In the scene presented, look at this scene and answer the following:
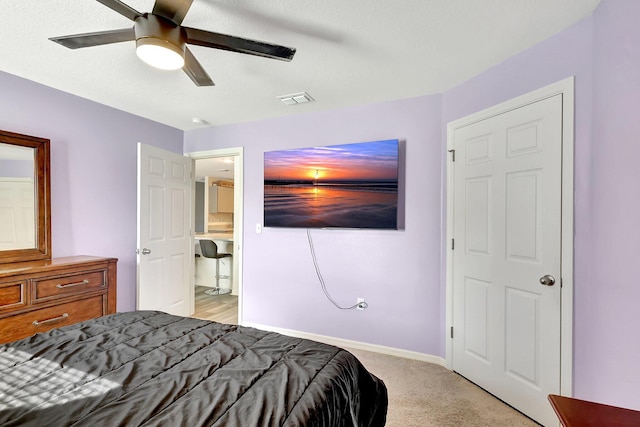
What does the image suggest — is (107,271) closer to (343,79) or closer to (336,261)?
(336,261)

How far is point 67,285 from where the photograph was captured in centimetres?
233

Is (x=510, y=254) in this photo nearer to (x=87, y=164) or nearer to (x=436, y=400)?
(x=436, y=400)

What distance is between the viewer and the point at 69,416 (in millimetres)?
884

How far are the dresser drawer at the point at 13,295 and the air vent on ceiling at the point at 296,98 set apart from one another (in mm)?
2414

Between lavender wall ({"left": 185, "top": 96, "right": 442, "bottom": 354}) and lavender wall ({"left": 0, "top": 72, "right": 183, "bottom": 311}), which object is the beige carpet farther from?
lavender wall ({"left": 0, "top": 72, "right": 183, "bottom": 311})

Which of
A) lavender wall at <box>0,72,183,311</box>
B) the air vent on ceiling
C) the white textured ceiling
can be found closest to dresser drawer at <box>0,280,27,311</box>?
lavender wall at <box>0,72,183,311</box>

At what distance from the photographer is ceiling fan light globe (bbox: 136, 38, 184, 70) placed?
1352mm

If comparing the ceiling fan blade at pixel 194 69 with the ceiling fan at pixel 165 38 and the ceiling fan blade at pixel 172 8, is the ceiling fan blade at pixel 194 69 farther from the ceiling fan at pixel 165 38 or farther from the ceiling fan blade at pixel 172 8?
the ceiling fan blade at pixel 172 8

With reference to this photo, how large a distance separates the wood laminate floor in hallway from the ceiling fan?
3.02m

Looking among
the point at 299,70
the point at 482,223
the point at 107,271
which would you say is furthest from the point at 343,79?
the point at 107,271

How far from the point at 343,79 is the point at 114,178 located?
250 centimetres

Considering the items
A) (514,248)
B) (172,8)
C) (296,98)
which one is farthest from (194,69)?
(514,248)

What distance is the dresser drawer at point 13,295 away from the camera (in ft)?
6.53

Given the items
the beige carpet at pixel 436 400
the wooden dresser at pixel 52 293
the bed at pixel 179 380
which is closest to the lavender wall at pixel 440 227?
the beige carpet at pixel 436 400
